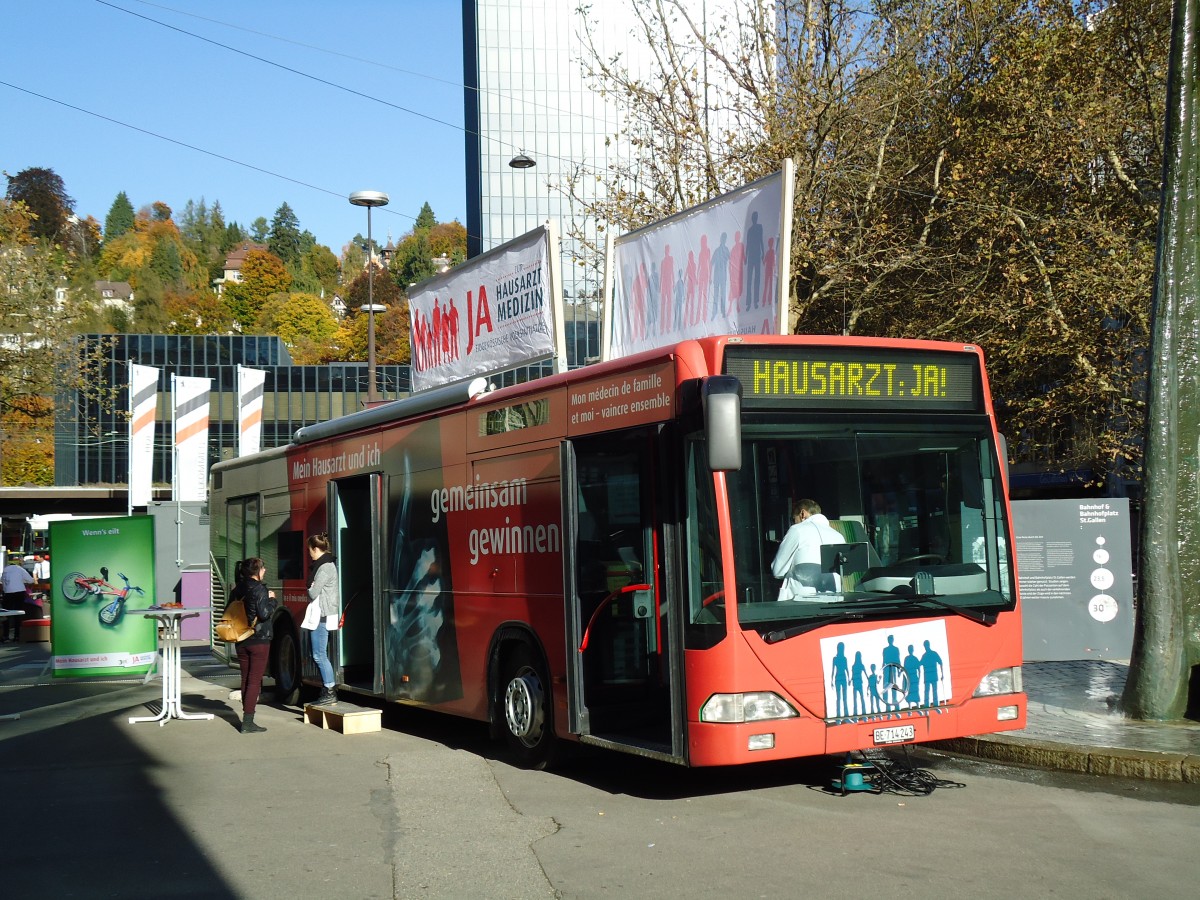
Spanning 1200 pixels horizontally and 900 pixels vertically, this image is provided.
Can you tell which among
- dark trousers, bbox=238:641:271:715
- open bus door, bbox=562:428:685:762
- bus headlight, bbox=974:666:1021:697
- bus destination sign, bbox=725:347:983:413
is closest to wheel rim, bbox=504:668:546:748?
open bus door, bbox=562:428:685:762

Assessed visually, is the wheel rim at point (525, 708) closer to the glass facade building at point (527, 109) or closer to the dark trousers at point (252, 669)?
the dark trousers at point (252, 669)

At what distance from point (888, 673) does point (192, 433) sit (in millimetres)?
21392

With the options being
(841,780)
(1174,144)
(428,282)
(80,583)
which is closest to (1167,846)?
(841,780)

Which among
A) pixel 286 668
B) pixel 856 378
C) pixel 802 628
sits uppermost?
pixel 856 378

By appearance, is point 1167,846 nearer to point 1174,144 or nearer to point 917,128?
point 1174,144

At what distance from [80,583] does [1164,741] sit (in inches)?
549

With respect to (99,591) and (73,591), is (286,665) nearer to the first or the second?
(99,591)

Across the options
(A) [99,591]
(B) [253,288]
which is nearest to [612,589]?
(A) [99,591]

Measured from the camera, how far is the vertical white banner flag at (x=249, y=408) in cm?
2566

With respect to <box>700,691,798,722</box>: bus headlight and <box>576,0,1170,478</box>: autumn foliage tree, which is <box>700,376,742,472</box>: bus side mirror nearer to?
<box>700,691,798,722</box>: bus headlight

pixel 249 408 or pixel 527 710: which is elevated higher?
pixel 249 408

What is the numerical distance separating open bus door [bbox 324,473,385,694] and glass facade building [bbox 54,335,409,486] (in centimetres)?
6588

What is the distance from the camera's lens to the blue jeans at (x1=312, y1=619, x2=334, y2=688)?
13.0 metres

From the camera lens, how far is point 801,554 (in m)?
7.85
